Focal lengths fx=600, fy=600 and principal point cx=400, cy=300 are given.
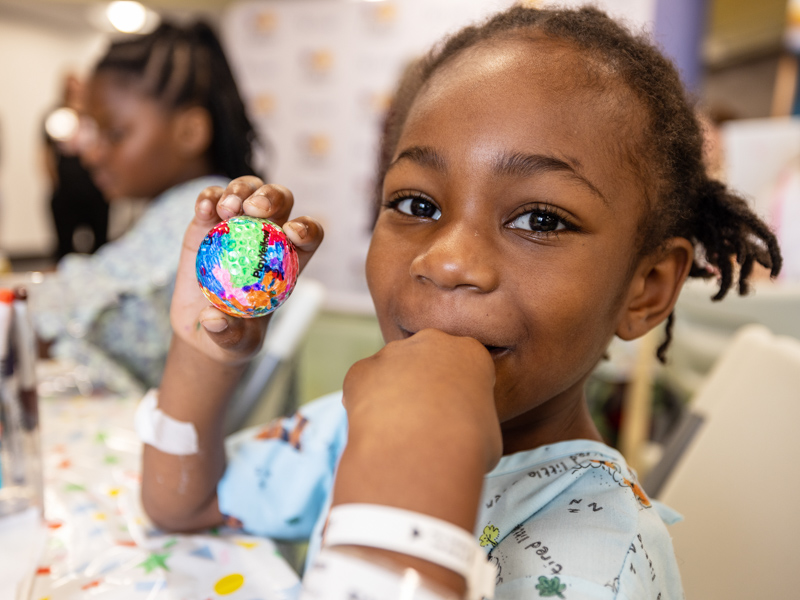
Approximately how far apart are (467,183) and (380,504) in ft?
1.02

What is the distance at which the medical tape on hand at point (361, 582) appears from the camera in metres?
0.30

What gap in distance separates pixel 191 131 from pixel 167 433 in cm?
109

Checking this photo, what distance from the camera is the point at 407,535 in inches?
12.1

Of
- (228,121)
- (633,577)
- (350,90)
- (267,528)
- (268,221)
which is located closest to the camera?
(633,577)

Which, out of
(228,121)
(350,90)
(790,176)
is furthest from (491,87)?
(350,90)

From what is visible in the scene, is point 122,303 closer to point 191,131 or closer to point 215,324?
point 191,131

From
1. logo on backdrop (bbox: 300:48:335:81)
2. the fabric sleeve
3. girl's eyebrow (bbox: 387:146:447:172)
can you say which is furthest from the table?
logo on backdrop (bbox: 300:48:335:81)

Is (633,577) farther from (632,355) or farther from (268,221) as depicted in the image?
(632,355)

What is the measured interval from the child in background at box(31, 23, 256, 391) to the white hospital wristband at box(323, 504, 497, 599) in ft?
3.25

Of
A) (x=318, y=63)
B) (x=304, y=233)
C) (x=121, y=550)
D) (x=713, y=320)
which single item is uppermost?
(x=318, y=63)

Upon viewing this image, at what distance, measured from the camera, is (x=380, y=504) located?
32cm

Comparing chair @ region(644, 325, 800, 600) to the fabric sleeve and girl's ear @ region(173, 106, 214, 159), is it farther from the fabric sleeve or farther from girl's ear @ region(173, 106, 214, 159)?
girl's ear @ region(173, 106, 214, 159)

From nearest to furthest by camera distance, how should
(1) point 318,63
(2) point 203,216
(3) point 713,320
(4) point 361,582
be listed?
1. (4) point 361,582
2. (2) point 203,216
3. (3) point 713,320
4. (1) point 318,63

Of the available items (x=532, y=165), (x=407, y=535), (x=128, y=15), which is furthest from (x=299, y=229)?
Answer: (x=128, y=15)
